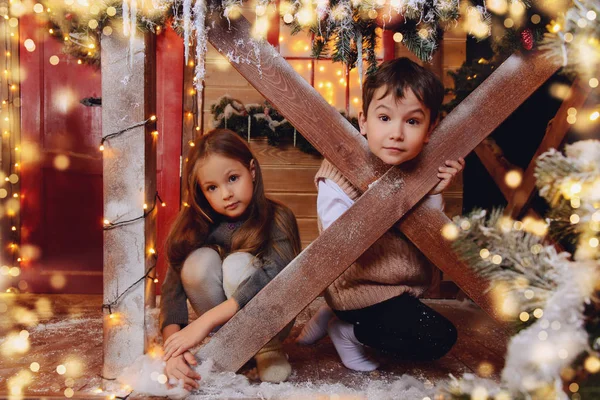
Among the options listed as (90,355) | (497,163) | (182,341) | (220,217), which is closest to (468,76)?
(497,163)

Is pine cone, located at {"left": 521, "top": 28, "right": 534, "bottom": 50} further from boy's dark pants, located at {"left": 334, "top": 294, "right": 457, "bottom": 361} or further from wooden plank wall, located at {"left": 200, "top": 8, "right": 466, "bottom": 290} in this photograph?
wooden plank wall, located at {"left": 200, "top": 8, "right": 466, "bottom": 290}

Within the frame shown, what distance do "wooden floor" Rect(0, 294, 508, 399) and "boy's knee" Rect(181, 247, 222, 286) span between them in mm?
338

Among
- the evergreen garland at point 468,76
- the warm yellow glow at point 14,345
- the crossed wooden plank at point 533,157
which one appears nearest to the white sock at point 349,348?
the crossed wooden plank at point 533,157

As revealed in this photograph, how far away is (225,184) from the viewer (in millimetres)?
1599

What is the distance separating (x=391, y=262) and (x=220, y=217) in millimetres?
648

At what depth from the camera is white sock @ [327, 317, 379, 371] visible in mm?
1651

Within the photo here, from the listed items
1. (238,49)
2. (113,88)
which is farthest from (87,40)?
(238,49)

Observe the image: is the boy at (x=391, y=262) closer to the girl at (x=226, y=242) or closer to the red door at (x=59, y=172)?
the girl at (x=226, y=242)

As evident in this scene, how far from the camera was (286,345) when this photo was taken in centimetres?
192

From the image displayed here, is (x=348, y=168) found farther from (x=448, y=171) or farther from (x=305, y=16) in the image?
(x=305, y=16)

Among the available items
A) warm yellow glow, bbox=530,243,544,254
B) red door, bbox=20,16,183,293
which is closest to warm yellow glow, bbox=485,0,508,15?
warm yellow glow, bbox=530,243,544,254

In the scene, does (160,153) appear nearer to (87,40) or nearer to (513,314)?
(87,40)

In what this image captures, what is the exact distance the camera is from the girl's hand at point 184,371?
4.48 feet

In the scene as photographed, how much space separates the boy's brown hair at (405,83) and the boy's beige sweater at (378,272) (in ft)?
0.98
